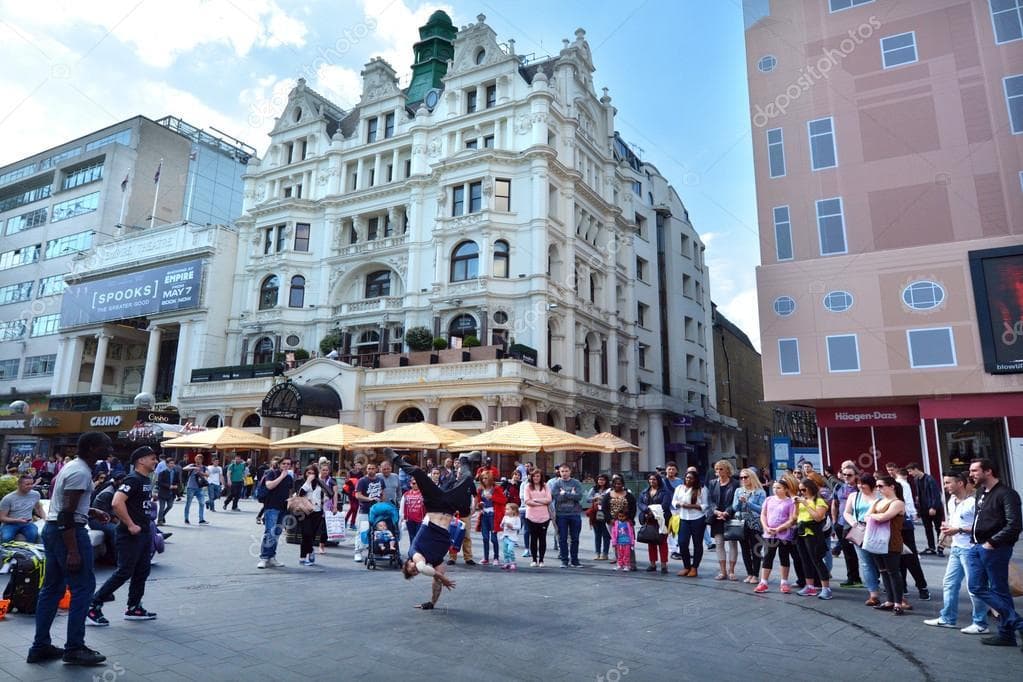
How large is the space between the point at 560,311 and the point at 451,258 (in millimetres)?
7134

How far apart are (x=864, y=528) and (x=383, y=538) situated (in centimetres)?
792

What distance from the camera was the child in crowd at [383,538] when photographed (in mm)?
11789

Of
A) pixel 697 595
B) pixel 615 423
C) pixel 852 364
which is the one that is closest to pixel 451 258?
pixel 615 423

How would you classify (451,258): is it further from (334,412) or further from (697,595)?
(697,595)

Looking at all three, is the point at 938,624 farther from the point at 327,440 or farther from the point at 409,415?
the point at 409,415

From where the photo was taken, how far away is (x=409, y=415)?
34.9 m

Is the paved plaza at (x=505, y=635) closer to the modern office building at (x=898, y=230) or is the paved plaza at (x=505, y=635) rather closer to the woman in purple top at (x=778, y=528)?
the woman in purple top at (x=778, y=528)

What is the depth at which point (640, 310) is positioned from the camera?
4644 centimetres

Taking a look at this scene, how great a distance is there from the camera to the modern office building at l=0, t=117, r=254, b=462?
165 feet

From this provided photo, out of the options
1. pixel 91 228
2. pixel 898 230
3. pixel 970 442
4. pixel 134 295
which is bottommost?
pixel 970 442

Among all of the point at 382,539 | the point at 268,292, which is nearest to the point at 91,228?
the point at 268,292

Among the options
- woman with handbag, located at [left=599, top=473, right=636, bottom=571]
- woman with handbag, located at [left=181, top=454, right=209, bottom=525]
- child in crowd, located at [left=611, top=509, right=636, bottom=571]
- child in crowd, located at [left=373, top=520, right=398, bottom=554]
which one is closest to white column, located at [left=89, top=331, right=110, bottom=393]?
woman with handbag, located at [left=181, top=454, right=209, bottom=525]

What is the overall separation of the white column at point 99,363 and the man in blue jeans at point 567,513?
153ft

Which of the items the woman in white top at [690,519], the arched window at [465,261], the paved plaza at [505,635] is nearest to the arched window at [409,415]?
→ the arched window at [465,261]
